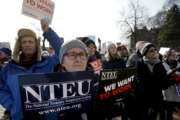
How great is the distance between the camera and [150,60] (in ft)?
20.9

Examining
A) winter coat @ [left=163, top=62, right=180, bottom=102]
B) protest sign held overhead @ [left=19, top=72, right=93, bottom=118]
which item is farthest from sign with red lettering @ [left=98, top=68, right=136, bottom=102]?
winter coat @ [left=163, top=62, right=180, bottom=102]

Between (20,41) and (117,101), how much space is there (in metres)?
1.56

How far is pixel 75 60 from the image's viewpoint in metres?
3.42

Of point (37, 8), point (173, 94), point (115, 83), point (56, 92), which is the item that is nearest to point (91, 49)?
point (37, 8)

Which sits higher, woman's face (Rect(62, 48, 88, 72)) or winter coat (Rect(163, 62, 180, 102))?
woman's face (Rect(62, 48, 88, 72))

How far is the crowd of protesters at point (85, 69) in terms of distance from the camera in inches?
135

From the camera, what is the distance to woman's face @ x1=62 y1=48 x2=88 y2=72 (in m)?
3.38

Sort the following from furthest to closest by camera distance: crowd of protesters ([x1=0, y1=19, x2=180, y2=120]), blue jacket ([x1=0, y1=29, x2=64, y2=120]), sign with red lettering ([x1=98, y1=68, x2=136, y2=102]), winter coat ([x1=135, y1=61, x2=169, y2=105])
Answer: winter coat ([x1=135, y1=61, x2=169, y2=105]), sign with red lettering ([x1=98, y1=68, x2=136, y2=102]), crowd of protesters ([x1=0, y1=19, x2=180, y2=120]), blue jacket ([x1=0, y1=29, x2=64, y2=120])

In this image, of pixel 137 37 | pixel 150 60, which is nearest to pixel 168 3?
pixel 137 37

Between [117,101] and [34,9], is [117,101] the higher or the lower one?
the lower one

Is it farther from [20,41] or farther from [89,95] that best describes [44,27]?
Answer: [89,95]

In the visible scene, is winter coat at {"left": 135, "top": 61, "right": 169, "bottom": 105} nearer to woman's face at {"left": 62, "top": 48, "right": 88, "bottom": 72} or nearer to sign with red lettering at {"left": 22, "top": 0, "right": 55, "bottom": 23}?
sign with red lettering at {"left": 22, "top": 0, "right": 55, "bottom": 23}

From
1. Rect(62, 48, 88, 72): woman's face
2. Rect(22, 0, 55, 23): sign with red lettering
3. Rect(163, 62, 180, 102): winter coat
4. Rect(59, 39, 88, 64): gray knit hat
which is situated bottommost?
Rect(163, 62, 180, 102): winter coat

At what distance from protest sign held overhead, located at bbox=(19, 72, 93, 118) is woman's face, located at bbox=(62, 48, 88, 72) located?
0.95 feet
